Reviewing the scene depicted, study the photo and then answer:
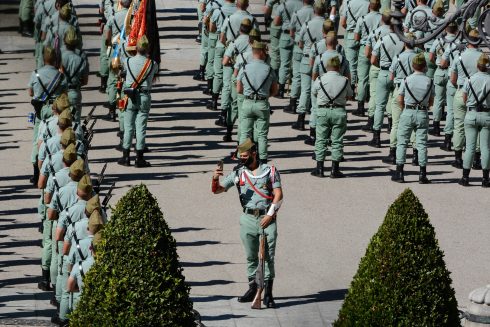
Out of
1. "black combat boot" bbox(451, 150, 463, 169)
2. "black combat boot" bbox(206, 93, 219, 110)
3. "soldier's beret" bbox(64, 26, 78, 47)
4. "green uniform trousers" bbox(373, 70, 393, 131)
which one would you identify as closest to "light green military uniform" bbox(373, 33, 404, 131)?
"green uniform trousers" bbox(373, 70, 393, 131)

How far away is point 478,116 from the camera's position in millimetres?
23922

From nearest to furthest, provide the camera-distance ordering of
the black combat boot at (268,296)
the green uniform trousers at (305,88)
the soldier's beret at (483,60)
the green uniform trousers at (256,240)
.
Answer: the green uniform trousers at (256,240) < the black combat boot at (268,296) < the soldier's beret at (483,60) < the green uniform trousers at (305,88)

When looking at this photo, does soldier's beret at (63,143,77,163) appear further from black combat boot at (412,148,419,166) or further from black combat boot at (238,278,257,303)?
black combat boot at (412,148,419,166)

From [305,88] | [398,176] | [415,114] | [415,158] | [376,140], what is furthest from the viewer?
[305,88]

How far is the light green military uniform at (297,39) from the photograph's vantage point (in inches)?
1105

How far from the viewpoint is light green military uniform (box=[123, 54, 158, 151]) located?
24.4 m

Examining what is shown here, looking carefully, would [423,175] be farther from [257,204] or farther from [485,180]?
[257,204]

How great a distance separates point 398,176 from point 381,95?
2.38 m

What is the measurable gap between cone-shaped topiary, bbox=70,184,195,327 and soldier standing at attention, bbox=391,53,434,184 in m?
10.2

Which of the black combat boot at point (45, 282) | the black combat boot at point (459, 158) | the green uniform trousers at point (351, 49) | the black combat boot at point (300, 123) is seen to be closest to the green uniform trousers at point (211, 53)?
the green uniform trousers at point (351, 49)

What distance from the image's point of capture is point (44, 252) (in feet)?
→ 62.8

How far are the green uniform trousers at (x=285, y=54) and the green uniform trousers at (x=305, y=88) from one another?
1539mm

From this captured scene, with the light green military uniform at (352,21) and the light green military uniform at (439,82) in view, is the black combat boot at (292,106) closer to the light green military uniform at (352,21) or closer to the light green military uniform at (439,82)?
the light green military uniform at (352,21)

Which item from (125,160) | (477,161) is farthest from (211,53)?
(477,161)
